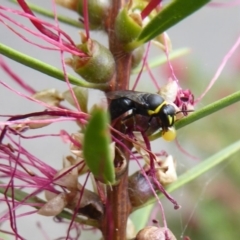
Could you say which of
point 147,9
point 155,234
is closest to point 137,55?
point 147,9

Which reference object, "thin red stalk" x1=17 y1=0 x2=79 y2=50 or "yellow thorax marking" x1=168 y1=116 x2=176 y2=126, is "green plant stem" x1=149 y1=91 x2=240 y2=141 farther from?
"thin red stalk" x1=17 y1=0 x2=79 y2=50

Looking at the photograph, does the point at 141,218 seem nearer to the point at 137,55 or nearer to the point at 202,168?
the point at 202,168

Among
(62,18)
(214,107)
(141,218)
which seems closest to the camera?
(214,107)

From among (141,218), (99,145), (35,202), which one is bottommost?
(141,218)

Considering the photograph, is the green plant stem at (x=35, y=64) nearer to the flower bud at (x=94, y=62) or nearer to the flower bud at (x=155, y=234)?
the flower bud at (x=94, y=62)

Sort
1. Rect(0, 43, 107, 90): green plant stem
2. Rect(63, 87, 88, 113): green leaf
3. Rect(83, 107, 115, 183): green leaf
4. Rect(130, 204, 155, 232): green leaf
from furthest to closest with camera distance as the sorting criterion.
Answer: Rect(130, 204, 155, 232): green leaf < Rect(63, 87, 88, 113): green leaf < Rect(0, 43, 107, 90): green plant stem < Rect(83, 107, 115, 183): green leaf

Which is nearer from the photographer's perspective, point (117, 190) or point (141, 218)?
point (117, 190)

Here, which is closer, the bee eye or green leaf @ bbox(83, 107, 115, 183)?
green leaf @ bbox(83, 107, 115, 183)

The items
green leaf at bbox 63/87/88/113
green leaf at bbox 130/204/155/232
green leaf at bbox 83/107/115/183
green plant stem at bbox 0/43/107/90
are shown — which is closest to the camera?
green leaf at bbox 83/107/115/183

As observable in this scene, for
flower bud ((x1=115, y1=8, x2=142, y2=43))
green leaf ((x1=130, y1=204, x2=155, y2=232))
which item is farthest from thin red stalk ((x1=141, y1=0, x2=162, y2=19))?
green leaf ((x1=130, y1=204, x2=155, y2=232))
